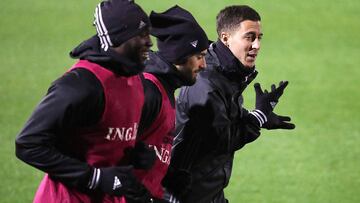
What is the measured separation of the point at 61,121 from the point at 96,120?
0.21 m

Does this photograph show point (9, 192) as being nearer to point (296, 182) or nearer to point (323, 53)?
point (296, 182)

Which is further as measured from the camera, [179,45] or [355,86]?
[355,86]

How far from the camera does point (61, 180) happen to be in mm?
3691

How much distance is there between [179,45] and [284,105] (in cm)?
583

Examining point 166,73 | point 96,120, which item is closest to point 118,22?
point 96,120

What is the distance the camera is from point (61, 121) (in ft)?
11.6

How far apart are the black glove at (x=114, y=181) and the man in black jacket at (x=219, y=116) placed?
878 mm

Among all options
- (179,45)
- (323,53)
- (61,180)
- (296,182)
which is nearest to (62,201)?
(61,180)

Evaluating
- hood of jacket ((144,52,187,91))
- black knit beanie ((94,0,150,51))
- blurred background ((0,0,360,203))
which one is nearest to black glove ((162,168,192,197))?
hood of jacket ((144,52,187,91))

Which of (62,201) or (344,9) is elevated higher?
(344,9)

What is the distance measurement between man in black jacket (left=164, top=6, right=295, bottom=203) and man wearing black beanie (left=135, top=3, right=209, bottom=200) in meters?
0.31

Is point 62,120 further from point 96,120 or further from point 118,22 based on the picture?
point 118,22

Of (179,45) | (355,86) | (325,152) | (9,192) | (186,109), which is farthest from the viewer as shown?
(355,86)

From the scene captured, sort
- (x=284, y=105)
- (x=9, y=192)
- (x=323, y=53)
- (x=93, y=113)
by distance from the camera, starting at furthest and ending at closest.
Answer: (x=323, y=53) < (x=284, y=105) < (x=9, y=192) < (x=93, y=113)
